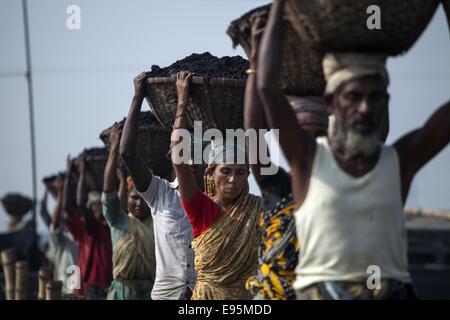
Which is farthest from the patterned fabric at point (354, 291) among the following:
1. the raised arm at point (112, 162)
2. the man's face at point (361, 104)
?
the raised arm at point (112, 162)

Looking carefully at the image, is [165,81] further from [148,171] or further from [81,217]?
[81,217]

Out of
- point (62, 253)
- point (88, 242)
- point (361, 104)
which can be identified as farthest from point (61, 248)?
point (361, 104)

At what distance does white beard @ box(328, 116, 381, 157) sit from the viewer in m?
3.34

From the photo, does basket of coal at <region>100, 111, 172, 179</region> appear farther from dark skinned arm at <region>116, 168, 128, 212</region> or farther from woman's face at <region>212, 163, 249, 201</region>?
woman's face at <region>212, 163, 249, 201</region>

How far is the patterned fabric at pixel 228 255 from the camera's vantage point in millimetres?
5191

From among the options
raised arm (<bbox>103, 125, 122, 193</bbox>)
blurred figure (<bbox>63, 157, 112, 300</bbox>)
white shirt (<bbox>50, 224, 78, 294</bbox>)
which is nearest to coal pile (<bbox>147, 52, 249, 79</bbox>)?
raised arm (<bbox>103, 125, 122, 193</bbox>)

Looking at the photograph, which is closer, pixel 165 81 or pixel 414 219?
pixel 165 81

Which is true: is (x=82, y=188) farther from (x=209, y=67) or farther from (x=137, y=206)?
(x=209, y=67)

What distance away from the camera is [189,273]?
6.20 metres

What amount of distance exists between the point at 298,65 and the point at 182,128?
4.81 feet

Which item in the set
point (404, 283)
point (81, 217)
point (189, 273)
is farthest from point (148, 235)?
point (404, 283)

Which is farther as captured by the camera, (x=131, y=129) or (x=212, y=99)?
(x=131, y=129)

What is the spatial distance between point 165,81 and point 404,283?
264cm

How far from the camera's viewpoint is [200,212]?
527 cm
